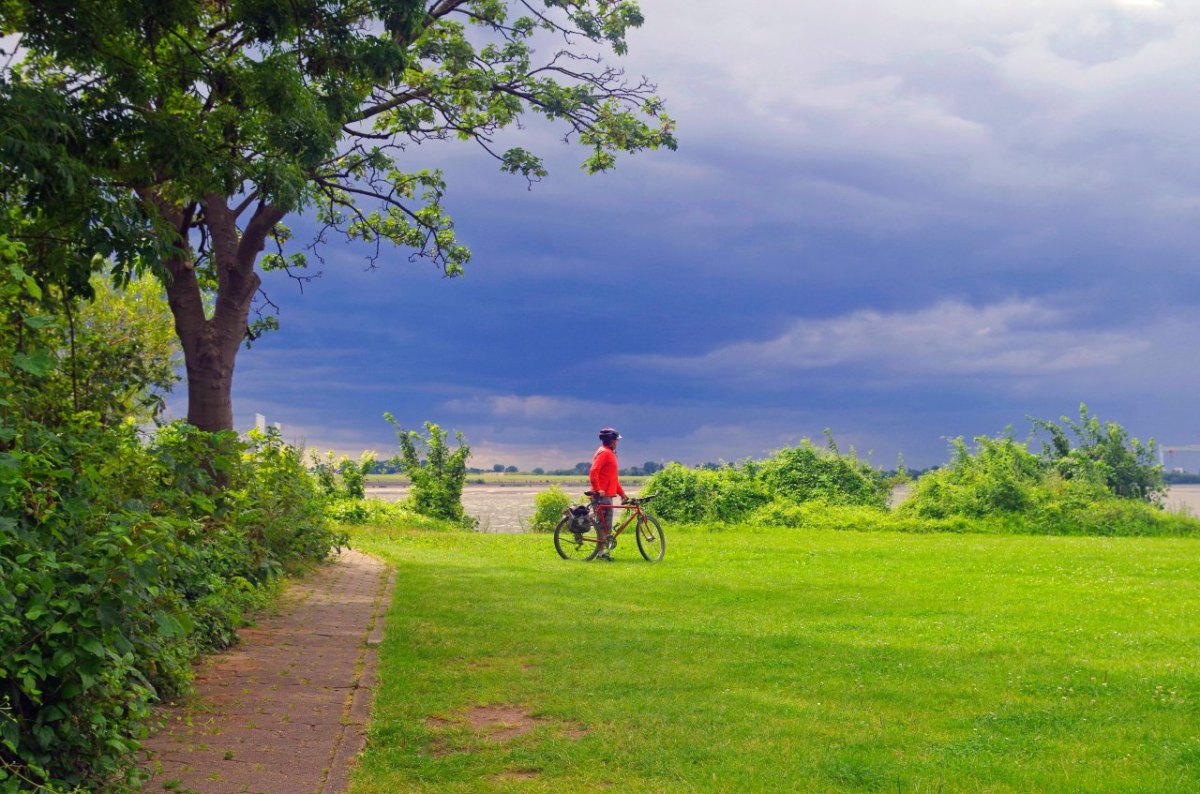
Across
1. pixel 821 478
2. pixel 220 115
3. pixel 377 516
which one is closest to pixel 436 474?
pixel 377 516

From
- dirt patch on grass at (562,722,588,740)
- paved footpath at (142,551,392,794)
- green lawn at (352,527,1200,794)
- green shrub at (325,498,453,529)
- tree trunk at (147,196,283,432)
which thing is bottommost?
paved footpath at (142,551,392,794)

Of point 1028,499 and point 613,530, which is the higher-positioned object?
point 1028,499

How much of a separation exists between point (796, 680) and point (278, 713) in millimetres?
3839

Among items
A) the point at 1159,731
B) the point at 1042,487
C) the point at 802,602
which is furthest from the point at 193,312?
the point at 1042,487

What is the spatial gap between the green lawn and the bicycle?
1.77 metres

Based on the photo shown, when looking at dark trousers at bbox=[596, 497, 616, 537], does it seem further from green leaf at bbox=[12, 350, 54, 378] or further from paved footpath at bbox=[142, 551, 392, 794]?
green leaf at bbox=[12, 350, 54, 378]

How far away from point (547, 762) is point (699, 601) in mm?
6594

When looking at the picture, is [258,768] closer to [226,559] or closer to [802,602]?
[226,559]

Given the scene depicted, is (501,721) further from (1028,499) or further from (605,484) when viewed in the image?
(1028,499)

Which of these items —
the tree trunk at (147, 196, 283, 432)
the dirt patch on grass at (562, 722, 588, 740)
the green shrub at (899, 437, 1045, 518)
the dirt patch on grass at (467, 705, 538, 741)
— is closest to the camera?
the dirt patch on grass at (562, 722, 588, 740)

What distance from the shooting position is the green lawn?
5.61 meters

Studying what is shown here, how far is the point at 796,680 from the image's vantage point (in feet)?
25.5

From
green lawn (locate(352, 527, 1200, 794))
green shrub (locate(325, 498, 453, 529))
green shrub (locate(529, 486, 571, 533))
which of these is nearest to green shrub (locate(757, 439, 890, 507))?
green shrub (locate(529, 486, 571, 533))

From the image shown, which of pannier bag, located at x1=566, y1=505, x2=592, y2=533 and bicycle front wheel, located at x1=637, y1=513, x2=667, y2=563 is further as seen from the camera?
pannier bag, located at x1=566, y1=505, x2=592, y2=533
